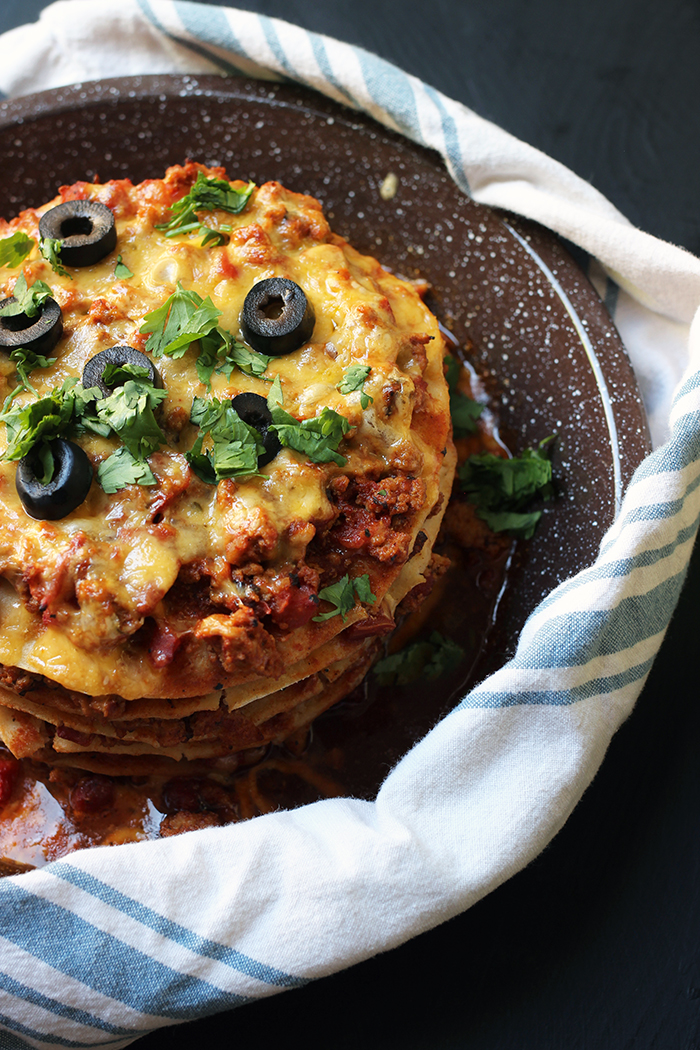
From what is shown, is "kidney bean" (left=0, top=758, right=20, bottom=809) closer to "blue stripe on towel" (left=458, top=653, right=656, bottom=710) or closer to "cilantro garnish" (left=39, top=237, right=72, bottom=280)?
"blue stripe on towel" (left=458, top=653, right=656, bottom=710)

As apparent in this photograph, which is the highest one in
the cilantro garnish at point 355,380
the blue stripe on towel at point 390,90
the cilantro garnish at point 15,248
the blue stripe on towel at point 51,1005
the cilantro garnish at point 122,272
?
the blue stripe on towel at point 390,90

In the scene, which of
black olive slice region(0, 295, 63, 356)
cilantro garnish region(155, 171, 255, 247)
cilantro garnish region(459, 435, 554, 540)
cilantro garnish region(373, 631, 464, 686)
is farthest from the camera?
cilantro garnish region(459, 435, 554, 540)

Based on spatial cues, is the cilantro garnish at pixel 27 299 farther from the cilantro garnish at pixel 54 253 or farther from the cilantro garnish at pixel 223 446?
the cilantro garnish at pixel 223 446

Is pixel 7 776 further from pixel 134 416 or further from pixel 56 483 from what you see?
pixel 134 416

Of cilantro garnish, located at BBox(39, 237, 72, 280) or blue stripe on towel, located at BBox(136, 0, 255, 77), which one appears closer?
cilantro garnish, located at BBox(39, 237, 72, 280)

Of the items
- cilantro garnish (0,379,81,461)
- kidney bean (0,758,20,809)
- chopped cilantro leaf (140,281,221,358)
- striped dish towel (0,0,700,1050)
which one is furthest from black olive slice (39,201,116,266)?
striped dish towel (0,0,700,1050)

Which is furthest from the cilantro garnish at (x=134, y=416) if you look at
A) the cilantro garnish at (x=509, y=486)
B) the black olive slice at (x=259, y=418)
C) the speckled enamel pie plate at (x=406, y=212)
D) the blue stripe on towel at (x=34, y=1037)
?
the blue stripe on towel at (x=34, y=1037)

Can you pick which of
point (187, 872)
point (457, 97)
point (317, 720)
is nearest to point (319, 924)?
Answer: point (187, 872)
